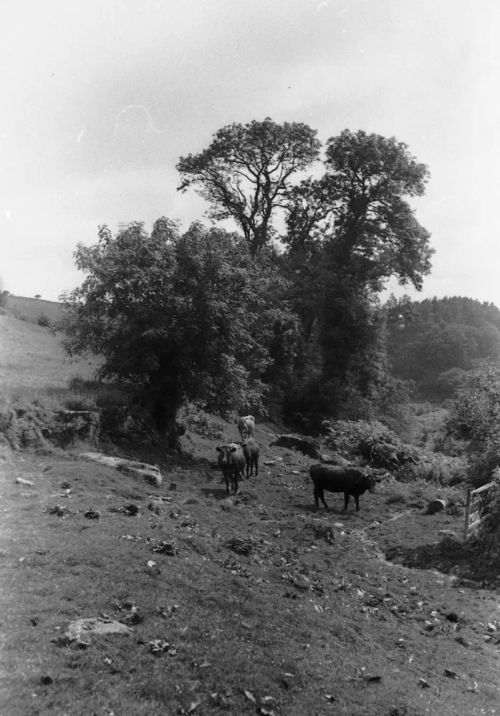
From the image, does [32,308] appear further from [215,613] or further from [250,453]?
[215,613]

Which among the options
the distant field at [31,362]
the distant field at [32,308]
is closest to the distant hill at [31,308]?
the distant field at [32,308]

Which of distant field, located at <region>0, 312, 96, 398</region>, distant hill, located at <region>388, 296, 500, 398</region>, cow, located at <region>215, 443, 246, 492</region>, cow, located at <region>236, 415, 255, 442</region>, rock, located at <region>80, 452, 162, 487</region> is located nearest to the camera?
rock, located at <region>80, 452, 162, 487</region>

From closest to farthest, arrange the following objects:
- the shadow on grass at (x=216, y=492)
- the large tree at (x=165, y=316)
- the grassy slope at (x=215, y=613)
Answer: the grassy slope at (x=215, y=613) < the shadow on grass at (x=216, y=492) < the large tree at (x=165, y=316)

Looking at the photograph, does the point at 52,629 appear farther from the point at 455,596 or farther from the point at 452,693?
the point at 455,596

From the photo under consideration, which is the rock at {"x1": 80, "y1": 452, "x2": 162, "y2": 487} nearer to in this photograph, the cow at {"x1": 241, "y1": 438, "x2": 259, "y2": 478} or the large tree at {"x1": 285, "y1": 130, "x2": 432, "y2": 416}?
the cow at {"x1": 241, "y1": 438, "x2": 259, "y2": 478}

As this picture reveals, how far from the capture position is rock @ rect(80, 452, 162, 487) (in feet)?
61.7

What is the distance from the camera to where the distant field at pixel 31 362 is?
22.9 m

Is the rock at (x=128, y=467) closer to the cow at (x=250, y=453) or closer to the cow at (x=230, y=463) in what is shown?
the cow at (x=230, y=463)

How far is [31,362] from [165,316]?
978cm

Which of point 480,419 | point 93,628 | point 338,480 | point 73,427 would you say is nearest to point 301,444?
point 338,480

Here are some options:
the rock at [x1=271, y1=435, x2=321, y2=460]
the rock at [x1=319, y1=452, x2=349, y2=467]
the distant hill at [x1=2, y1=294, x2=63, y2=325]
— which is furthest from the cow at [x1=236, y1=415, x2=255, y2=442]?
the distant hill at [x1=2, y1=294, x2=63, y2=325]

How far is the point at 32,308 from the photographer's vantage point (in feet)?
183

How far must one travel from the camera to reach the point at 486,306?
5861 inches

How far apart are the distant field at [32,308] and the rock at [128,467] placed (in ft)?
97.5
